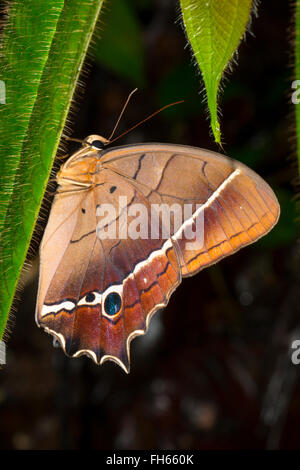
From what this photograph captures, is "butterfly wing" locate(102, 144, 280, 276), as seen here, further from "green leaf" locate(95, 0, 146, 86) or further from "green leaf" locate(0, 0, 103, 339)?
"green leaf" locate(95, 0, 146, 86)

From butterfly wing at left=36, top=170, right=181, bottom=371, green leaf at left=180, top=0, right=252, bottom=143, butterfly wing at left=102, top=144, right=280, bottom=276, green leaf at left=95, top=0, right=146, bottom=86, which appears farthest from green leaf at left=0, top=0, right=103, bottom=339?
green leaf at left=95, top=0, right=146, bottom=86

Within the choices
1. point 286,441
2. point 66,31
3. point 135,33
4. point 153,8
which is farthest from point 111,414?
point 153,8

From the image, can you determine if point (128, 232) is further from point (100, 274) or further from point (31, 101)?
point (31, 101)

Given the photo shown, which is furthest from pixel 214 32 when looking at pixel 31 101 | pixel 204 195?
pixel 204 195

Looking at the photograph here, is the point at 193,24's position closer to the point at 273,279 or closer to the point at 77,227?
the point at 77,227

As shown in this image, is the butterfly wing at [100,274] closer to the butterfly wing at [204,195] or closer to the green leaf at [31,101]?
the butterfly wing at [204,195]

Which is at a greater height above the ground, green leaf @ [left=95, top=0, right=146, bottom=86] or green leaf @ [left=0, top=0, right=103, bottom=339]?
green leaf @ [left=95, top=0, right=146, bottom=86]

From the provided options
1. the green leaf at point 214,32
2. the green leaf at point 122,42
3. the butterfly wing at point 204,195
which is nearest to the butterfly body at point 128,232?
the butterfly wing at point 204,195
